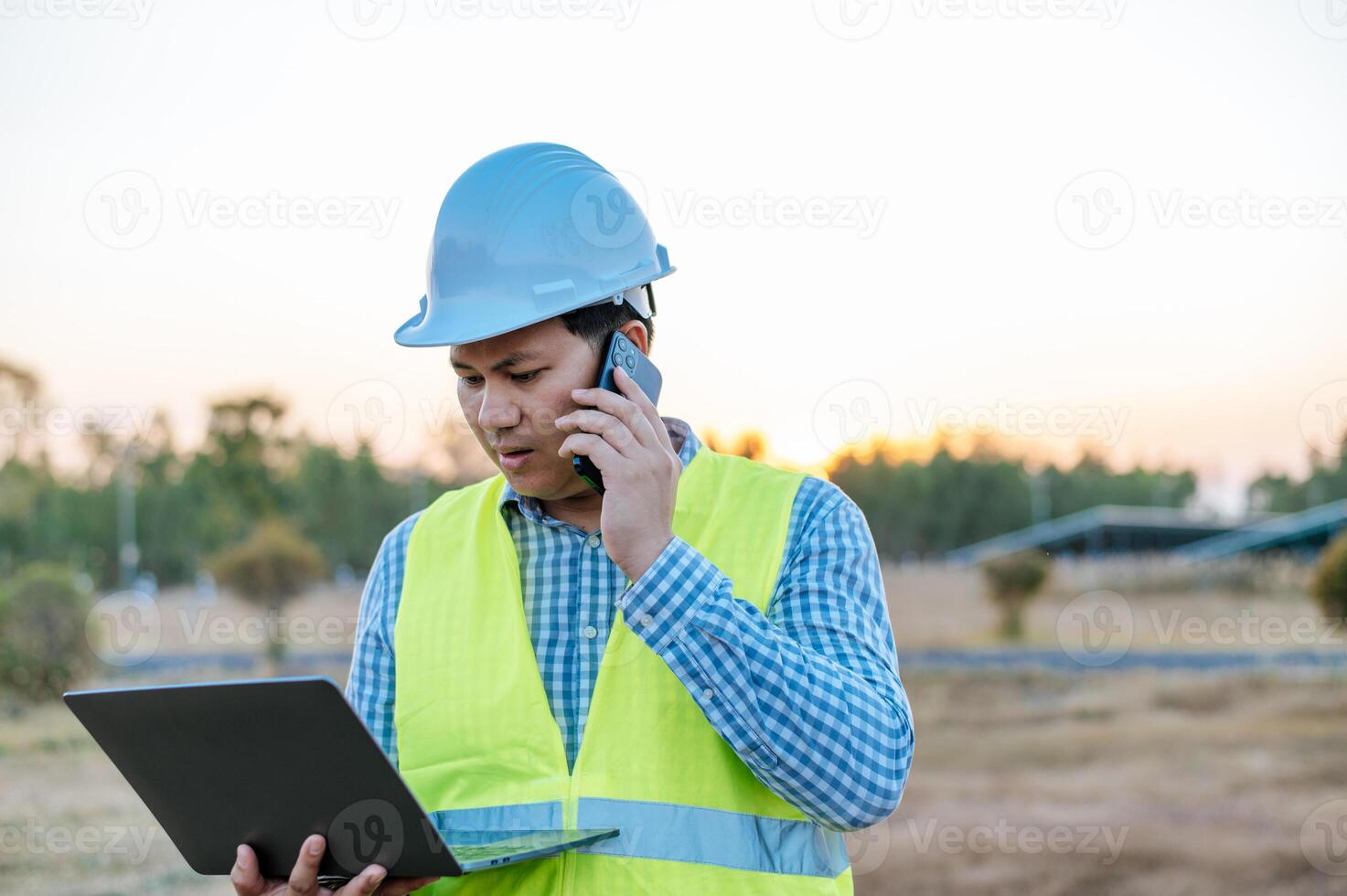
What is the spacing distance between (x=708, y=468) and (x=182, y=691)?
0.85 meters

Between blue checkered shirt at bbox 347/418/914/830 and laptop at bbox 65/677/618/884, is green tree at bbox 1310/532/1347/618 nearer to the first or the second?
blue checkered shirt at bbox 347/418/914/830

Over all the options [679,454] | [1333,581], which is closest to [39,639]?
[679,454]

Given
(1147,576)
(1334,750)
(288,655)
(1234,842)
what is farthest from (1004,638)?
(288,655)

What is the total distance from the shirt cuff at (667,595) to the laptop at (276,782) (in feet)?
0.96

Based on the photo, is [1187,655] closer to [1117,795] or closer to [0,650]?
[1117,795]

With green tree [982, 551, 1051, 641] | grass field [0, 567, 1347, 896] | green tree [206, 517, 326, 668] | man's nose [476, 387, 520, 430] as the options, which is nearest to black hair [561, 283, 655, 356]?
man's nose [476, 387, 520, 430]

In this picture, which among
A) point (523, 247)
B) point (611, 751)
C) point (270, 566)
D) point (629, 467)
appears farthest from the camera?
point (270, 566)

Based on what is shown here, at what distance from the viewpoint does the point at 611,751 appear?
176 centimetres

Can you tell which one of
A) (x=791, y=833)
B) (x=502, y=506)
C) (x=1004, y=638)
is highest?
(x=502, y=506)

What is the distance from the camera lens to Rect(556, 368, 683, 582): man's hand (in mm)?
1625

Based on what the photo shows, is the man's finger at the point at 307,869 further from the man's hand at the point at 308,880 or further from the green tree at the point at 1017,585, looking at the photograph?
the green tree at the point at 1017,585

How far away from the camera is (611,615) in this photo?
1907 mm

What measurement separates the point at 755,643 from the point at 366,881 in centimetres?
54

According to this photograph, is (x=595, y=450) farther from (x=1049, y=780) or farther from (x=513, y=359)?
(x=1049, y=780)
